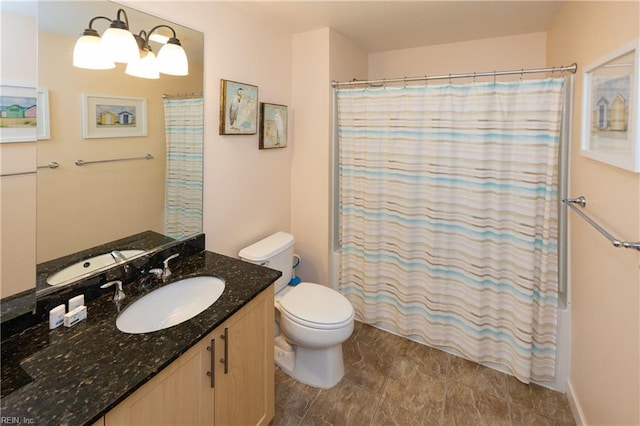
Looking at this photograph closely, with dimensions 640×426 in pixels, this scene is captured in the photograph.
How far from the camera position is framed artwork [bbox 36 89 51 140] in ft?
3.87

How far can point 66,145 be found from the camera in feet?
4.17

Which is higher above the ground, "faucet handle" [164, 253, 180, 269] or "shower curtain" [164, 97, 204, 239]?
"shower curtain" [164, 97, 204, 239]

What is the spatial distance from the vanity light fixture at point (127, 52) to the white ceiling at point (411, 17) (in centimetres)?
57

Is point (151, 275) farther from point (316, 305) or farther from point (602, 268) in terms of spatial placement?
point (602, 268)

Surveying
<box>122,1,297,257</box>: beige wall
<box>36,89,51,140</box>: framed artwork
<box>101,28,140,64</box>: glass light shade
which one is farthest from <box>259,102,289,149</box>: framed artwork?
<box>36,89,51,140</box>: framed artwork

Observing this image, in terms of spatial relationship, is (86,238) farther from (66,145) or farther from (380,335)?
(380,335)

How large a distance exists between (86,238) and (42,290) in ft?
0.81

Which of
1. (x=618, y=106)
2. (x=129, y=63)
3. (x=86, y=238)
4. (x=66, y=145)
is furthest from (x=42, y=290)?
(x=618, y=106)

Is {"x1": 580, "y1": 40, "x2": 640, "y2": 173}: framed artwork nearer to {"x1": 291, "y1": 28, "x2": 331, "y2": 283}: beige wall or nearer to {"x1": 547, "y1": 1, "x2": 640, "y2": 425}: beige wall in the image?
{"x1": 547, "y1": 1, "x2": 640, "y2": 425}: beige wall

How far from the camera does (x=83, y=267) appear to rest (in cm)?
138

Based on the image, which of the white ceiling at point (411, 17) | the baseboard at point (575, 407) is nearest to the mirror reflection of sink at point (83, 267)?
the white ceiling at point (411, 17)

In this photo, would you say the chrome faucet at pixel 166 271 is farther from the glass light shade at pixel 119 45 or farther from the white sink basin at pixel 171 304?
the glass light shade at pixel 119 45

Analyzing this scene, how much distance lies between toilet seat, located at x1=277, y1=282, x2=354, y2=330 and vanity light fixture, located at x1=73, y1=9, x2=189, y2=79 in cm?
144

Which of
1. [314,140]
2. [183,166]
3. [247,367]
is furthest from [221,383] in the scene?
[314,140]
